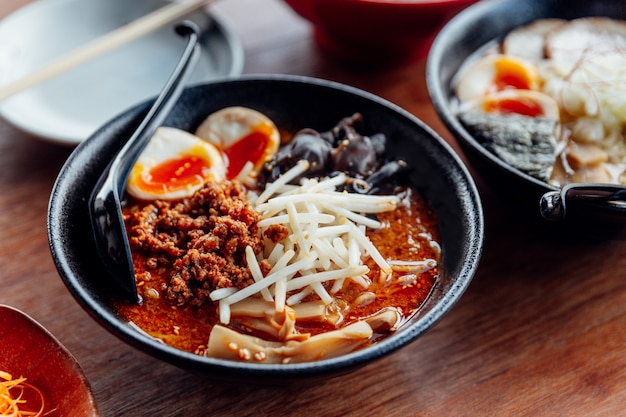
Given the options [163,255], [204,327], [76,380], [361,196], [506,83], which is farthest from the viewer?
[506,83]

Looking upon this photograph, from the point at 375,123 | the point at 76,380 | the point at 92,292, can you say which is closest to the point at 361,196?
the point at 375,123

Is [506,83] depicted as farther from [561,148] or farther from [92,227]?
[92,227]

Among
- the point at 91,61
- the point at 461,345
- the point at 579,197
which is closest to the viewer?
the point at 579,197

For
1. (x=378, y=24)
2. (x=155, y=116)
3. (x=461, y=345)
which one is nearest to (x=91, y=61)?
(x=155, y=116)

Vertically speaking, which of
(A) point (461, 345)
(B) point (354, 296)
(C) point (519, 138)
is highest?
(C) point (519, 138)

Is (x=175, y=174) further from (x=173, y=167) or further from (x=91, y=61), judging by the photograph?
(x=91, y=61)

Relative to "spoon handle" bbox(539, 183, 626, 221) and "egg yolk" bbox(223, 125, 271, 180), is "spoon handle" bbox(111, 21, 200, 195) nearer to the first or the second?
"egg yolk" bbox(223, 125, 271, 180)
